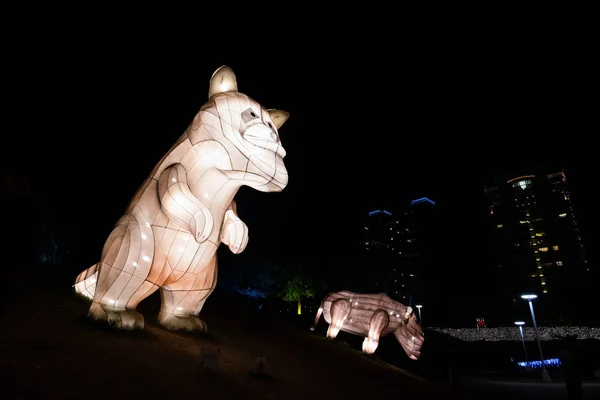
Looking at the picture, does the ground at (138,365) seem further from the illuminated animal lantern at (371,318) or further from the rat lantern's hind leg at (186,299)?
the illuminated animal lantern at (371,318)

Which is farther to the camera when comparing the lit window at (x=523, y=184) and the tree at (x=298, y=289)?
the lit window at (x=523, y=184)

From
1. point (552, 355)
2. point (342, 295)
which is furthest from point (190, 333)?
point (552, 355)

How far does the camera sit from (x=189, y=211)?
5863 mm

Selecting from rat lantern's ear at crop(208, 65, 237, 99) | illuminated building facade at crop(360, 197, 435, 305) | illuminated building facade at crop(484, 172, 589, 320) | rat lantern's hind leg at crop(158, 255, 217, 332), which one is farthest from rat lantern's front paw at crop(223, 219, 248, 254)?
illuminated building facade at crop(360, 197, 435, 305)

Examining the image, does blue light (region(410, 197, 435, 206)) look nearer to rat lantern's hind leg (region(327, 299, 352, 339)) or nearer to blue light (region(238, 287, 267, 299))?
A: blue light (region(238, 287, 267, 299))

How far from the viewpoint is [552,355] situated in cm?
2792

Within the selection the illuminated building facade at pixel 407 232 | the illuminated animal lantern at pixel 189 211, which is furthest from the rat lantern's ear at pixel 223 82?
the illuminated building facade at pixel 407 232

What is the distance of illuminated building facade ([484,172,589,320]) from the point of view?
232ft

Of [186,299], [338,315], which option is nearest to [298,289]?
[338,315]

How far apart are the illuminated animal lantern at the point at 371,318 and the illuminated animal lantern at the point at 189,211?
8.54m

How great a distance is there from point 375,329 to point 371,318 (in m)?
0.44

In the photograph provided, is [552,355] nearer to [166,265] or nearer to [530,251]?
[166,265]

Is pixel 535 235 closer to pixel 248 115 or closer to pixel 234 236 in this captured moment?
pixel 234 236

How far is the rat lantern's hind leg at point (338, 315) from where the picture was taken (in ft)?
47.8
